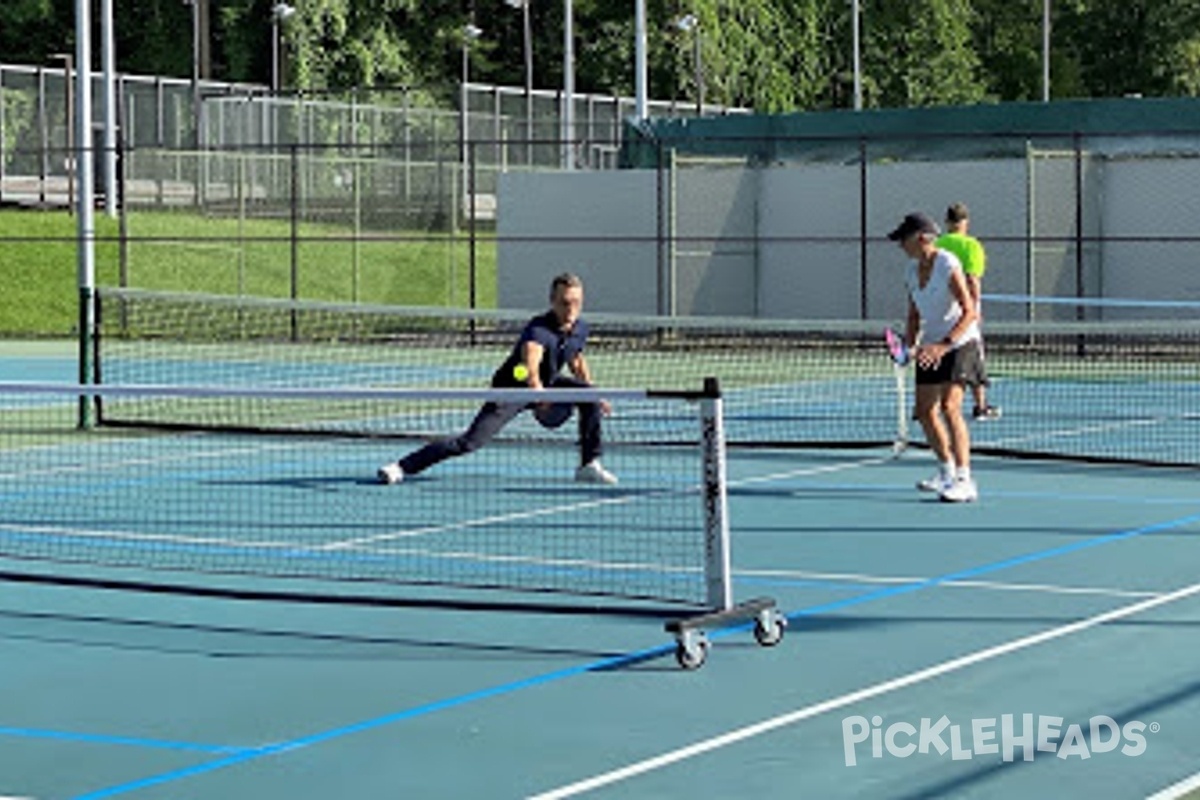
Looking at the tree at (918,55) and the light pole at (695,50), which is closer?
the light pole at (695,50)

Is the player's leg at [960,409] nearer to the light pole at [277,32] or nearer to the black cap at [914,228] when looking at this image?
the black cap at [914,228]

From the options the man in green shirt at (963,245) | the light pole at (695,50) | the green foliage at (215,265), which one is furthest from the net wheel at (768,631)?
the light pole at (695,50)

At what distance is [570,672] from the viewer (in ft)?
33.0

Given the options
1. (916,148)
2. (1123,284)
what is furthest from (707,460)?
(916,148)

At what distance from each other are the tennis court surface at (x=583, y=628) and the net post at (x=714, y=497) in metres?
0.27

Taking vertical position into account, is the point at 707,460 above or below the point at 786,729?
above

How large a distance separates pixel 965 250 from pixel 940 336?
488 centimetres

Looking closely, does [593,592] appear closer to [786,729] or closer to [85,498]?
[786,729]

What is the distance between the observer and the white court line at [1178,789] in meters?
7.67

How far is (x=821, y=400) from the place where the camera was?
26.5 meters

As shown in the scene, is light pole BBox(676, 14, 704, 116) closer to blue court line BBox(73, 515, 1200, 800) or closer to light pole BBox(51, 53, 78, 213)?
light pole BBox(51, 53, 78, 213)

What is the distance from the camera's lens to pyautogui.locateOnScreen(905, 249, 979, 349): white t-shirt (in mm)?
15500

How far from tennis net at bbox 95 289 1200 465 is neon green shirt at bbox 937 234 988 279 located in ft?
1.57

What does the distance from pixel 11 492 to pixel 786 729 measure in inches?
387
